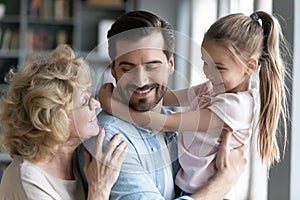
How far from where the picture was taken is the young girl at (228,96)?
167cm

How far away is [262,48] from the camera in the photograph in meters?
1.71

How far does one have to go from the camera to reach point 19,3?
6105 mm

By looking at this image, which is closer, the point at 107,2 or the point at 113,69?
the point at 113,69

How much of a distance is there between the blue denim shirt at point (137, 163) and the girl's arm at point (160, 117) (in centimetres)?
4

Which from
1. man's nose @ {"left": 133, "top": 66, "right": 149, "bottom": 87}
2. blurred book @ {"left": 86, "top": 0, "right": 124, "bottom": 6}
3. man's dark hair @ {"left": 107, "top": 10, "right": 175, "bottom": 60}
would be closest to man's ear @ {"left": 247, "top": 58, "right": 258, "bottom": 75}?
man's dark hair @ {"left": 107, "top": 10, "right": 175, "bottom": 60}

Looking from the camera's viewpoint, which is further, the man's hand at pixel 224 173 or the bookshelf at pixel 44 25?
the bookshelf at pixel 44 25

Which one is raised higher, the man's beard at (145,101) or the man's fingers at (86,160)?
the man's beard at (145,101)

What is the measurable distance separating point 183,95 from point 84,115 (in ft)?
Result: 1.00

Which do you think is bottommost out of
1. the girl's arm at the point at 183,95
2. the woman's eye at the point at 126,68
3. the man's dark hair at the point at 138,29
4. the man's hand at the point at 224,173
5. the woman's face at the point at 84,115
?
the man's hand at the point at 224,173

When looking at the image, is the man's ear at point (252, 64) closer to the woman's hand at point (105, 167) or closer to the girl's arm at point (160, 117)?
the girl's arm at point (160, 117)

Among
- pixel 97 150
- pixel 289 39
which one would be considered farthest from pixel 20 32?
pixel 97 150

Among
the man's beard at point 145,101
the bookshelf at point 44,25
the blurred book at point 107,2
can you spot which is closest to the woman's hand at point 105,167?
the man's beard at point 145,101

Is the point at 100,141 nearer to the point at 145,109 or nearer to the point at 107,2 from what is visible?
the point at 145,109

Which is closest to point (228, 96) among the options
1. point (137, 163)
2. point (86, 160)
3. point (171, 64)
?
point (171, 64)
